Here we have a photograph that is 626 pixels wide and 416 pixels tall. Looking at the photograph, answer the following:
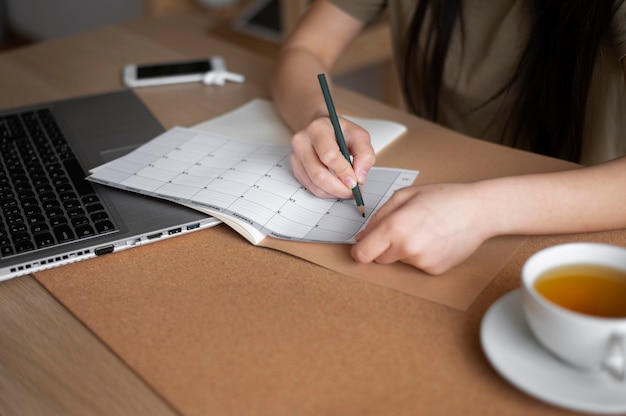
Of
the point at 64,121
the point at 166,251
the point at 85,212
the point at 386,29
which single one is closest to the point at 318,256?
the point at 166,251

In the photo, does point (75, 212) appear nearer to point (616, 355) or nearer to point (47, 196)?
point (47, 196)

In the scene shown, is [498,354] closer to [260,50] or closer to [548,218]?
[548,218]

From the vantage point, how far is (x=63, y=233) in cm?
81

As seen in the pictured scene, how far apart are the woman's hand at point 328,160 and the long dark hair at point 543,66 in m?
0.36

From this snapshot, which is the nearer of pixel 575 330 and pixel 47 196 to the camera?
pixel 575 330

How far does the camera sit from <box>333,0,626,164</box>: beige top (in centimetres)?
110

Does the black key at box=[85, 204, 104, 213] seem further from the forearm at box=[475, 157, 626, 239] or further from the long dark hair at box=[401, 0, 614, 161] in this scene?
the long dark hair at box=[401, 0, 614, 161]

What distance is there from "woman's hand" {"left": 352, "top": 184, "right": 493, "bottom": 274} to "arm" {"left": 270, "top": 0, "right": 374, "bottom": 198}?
12cm

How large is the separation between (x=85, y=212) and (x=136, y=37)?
0.74 meters

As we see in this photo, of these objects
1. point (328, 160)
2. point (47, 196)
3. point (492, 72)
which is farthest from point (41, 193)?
point (492, 72)

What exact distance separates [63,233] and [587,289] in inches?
21.7

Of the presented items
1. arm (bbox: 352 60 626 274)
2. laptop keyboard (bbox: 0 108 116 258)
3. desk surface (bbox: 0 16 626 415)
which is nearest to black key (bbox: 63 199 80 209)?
laptop keyboard (bbox: 0 108 116 258)

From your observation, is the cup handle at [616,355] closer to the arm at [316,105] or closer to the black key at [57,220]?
the arm at [316,105]

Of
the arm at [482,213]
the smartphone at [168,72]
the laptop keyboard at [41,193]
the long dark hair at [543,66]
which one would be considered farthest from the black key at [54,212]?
the long dark hair at [543,66]
